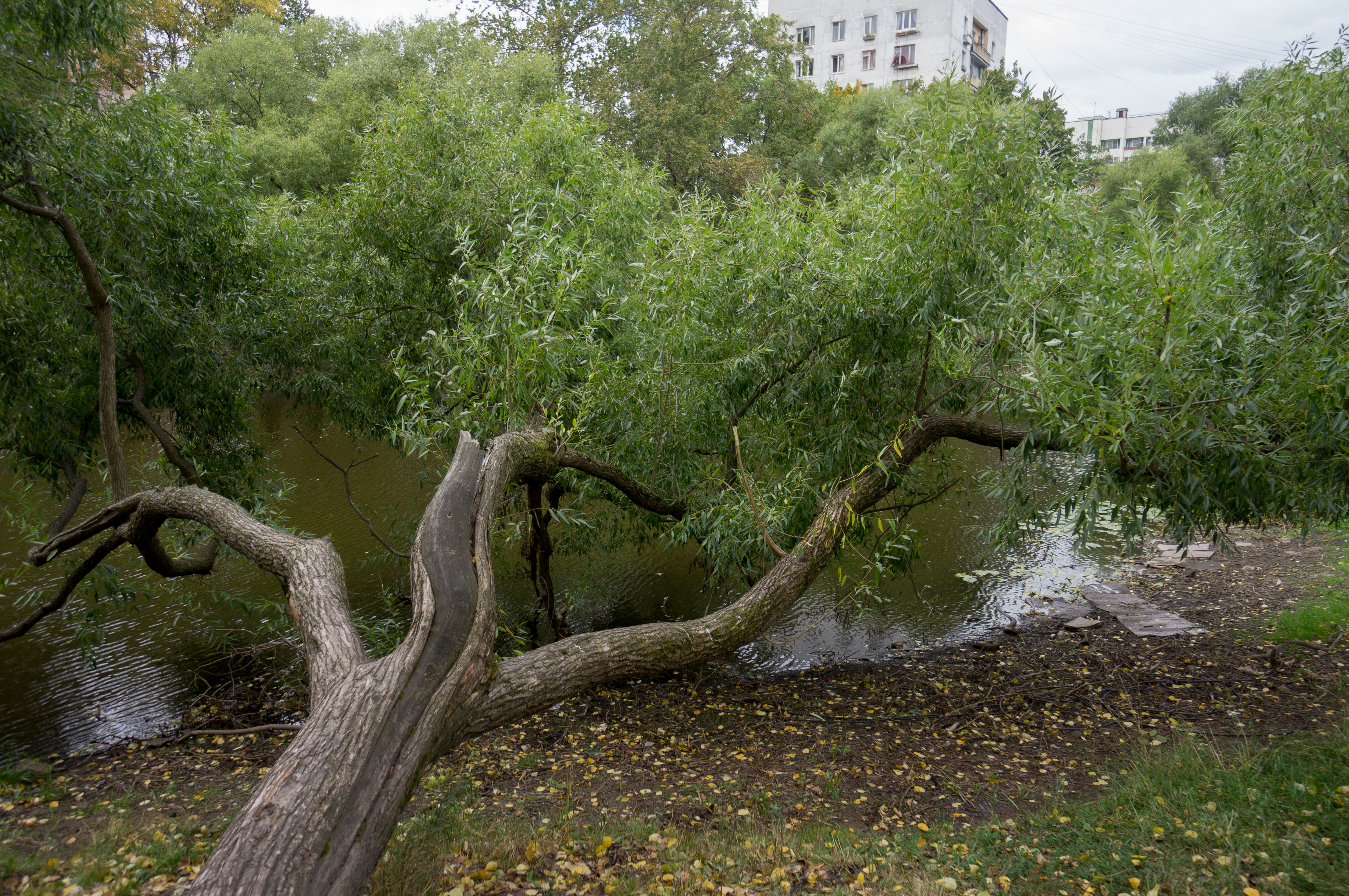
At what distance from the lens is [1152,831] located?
4.05 metres

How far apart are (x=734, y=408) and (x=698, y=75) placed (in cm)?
2074

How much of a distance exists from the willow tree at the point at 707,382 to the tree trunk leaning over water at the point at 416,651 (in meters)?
0.02

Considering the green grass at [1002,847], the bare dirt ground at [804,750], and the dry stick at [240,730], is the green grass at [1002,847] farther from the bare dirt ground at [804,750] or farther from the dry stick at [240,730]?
the dry stick at [240,730]

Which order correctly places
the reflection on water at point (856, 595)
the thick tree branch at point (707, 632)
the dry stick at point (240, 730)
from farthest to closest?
the reflection on water at point (856, 595) < the dry stick at point (240, 730) < the thick tree branch at point (707, 632)

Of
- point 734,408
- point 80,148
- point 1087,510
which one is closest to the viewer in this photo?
point 1087,510

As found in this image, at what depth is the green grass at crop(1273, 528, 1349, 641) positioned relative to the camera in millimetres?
7621

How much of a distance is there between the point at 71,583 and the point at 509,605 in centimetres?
428

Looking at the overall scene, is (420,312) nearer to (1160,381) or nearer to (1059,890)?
(1160,381)

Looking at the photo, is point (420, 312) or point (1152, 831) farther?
point (420, 312)

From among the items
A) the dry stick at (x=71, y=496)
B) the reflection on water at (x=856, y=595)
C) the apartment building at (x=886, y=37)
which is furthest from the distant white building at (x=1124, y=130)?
the dry stick at (x=71, y=496)

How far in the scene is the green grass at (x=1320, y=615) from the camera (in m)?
7.62

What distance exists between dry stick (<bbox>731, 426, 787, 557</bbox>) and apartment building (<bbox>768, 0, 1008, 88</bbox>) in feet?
123

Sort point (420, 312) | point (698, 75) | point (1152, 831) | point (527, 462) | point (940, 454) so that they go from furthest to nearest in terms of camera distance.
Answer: point (698, 75) → point (420, 312) → point (940, 454) → point (527, 462) → point (1152, 831)

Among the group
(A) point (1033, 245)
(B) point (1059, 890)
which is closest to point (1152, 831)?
(B) point (1059, 890)
